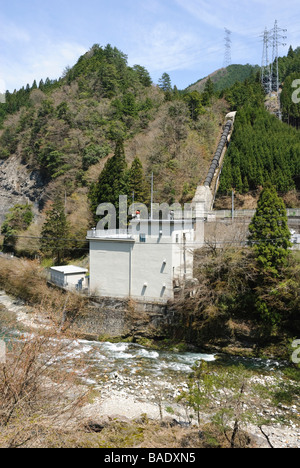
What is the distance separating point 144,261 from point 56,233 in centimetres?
1055

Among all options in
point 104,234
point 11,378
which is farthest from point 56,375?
point 104,234

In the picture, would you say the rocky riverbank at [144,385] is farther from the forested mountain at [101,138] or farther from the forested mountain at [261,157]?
the forested mountain at [261,157]

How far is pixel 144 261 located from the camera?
1833 centimetres

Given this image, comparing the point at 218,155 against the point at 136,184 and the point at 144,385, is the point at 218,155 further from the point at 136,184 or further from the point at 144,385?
the point at 144,385

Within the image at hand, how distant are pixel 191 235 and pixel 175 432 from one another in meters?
13.4

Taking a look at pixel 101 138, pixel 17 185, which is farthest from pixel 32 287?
pixel 17 185

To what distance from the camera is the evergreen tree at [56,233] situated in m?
26.1

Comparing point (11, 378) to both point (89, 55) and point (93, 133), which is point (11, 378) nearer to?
point (93, 133)

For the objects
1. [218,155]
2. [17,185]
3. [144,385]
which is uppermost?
[218,155]

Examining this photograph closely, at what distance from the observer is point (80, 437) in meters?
6.57

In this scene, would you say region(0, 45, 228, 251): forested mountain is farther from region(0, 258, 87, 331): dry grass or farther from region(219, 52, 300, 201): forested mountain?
region(0, 258, 87, 331): dry grass

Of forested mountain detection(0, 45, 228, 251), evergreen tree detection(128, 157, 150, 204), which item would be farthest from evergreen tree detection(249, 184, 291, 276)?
forested mountain detection(0, 45, 228, 251)

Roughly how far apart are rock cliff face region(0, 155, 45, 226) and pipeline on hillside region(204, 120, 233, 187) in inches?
761

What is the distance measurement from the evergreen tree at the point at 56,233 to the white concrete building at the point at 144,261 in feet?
23.5
